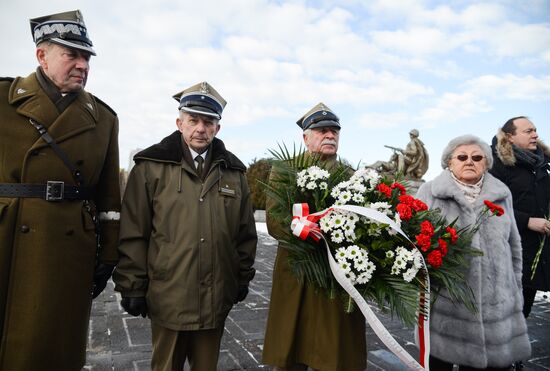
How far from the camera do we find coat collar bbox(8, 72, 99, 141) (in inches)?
73.5

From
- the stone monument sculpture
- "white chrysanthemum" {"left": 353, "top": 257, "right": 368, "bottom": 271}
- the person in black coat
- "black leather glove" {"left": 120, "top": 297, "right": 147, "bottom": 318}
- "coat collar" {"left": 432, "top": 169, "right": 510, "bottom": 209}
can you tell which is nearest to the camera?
"white chrysanthemum" {"left": 353, "top": 257, "right": 368, "bottom": 271}

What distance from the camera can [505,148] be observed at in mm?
3496

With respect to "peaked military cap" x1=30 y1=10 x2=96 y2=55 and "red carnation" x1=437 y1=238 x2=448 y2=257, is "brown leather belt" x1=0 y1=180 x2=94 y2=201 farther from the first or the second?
"red carnation" x1=437 y1=238 x2=448 y2=257

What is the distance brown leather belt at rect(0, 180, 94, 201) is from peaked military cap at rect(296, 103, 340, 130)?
1.68 metres

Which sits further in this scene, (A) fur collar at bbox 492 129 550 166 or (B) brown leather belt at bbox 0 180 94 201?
(A) fur collar at bbox 492 129 550 166

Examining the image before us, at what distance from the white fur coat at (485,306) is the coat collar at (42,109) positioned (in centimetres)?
237

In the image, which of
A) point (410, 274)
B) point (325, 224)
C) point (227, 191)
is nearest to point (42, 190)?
point (227, 191)

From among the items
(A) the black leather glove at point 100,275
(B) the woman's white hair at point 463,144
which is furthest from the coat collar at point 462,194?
(A) the black leather glove at point 100,275

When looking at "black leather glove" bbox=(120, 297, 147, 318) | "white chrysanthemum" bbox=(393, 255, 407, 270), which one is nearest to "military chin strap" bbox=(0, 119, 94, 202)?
"black leather glove" bbox=(120, 297, 147, 318)

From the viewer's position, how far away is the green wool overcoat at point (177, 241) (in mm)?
2096

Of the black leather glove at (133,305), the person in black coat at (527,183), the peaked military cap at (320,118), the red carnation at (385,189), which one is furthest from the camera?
the person in black coat at (527,183)

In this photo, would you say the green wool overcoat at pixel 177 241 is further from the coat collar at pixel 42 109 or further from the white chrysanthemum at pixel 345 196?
the white chrysanthemum at pixel 345 196

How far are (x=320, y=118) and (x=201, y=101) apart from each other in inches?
36.4

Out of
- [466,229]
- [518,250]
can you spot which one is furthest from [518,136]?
[466,229]
